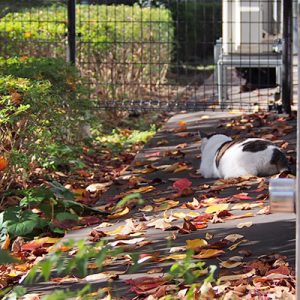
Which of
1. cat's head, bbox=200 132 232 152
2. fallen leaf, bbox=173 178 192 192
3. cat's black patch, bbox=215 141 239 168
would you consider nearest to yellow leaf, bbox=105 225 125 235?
fallen leaf, bbox=173 178 192 192

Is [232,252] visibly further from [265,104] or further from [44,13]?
[44,13]

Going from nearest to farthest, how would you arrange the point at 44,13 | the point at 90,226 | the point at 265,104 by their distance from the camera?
the point at 90,226
the point at 265,104
the point at 44,13

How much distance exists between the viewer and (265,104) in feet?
41.3

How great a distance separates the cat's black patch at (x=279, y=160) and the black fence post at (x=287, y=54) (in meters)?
3.85

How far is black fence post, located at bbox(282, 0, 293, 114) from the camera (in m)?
11.6

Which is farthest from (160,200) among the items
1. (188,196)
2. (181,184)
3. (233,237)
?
(233,237)

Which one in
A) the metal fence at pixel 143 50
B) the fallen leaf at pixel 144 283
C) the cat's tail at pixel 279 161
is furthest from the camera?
the metal fence at pixel 143 50

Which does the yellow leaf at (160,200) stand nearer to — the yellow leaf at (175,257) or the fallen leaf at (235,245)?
the fallen leaf at (235,245)

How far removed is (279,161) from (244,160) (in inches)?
11.6

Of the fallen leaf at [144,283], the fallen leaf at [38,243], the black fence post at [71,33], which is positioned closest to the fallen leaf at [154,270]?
the fallen leaf at [144,283]

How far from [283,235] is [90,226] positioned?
1.56m

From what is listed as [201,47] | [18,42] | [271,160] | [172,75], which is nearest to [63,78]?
[271,160]

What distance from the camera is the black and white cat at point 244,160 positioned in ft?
25.9

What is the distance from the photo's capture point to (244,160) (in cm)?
796
